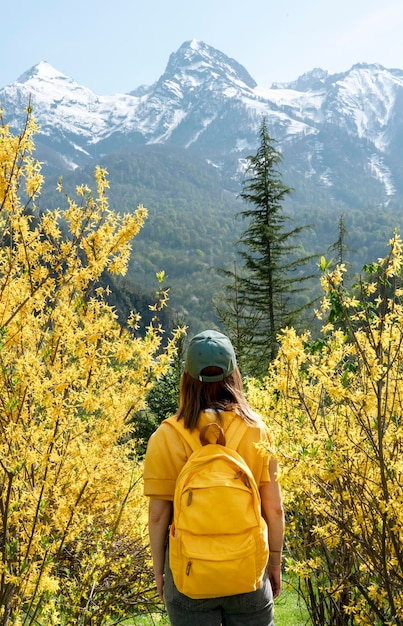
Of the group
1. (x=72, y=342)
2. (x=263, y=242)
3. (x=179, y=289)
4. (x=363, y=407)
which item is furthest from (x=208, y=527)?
(x=179, y=289)

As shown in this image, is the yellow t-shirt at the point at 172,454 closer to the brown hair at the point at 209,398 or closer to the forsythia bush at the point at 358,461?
the brown hair at the point at 209,398

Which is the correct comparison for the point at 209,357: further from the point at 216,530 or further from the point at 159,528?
the point at 159,528

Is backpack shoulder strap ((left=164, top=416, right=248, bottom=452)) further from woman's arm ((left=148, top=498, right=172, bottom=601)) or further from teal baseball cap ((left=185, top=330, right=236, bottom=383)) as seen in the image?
woman's arm ((left=148, top=498, right=172, bottom=601))

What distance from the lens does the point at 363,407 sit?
2.51 meters

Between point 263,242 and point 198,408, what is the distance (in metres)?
15.3

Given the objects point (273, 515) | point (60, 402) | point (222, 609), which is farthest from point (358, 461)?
point (60, 402)

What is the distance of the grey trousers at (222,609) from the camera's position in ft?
6.57

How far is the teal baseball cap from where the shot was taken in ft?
7.02

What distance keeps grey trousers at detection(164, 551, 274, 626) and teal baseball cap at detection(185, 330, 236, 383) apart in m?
0.86

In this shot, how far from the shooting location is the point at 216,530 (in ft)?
6.35

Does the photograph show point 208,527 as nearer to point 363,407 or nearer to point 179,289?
point 363,407

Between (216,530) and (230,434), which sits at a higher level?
(230,434)

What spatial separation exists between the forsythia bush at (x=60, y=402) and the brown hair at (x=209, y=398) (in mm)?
821

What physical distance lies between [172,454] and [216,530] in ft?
1.21
